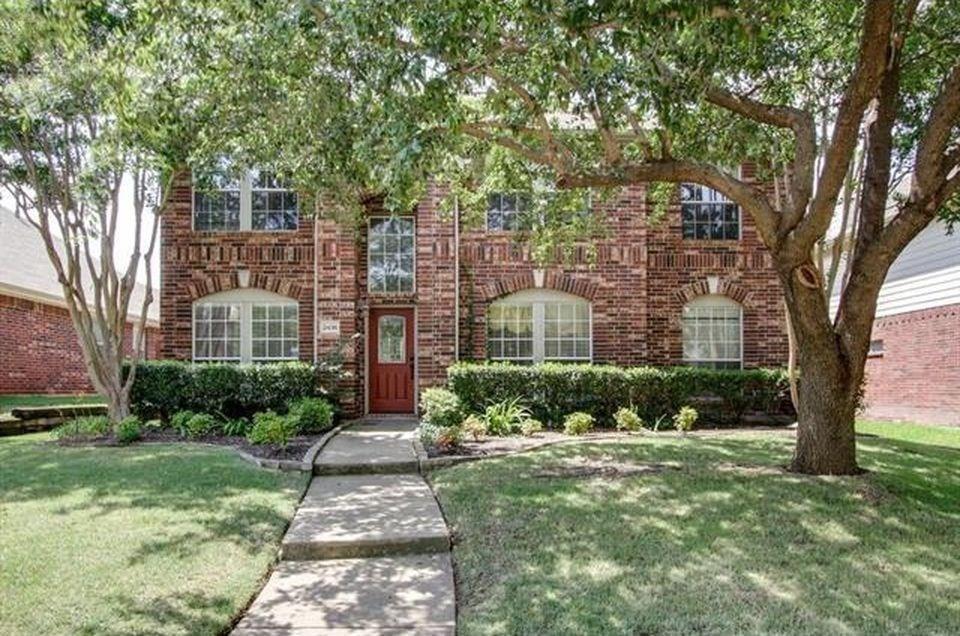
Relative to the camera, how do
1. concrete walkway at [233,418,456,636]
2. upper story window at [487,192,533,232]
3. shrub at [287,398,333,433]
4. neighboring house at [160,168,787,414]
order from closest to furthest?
concrete walkway at [233,418,456,636] < shrub at [287,398,333,433] < neighboring house at [160,168,787,414] < upper story window at [487,192,533,232]

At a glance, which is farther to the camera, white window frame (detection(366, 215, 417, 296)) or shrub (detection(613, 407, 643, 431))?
white window frame (detection(366, 215, 417, 296))

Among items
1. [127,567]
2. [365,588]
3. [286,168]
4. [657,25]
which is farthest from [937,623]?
[286,168]

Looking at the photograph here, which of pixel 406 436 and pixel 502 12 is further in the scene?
pixel 406 436

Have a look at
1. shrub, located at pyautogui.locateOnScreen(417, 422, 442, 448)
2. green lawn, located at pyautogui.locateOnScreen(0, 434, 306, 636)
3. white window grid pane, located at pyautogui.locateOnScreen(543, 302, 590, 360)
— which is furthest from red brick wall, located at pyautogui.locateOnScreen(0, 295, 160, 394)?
white window grid pane, located at pyautogui.locateOnScreen(543, 302, 590, 360)

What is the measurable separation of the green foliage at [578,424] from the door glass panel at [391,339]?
4.01 metres

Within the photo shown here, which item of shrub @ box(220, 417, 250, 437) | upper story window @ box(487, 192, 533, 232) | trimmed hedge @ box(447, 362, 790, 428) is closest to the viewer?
shrub @ box(220, 417, 250, 437)

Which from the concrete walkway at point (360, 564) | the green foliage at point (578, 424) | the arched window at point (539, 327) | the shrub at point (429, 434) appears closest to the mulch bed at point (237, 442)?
the concrete walkway at point (360, 564)

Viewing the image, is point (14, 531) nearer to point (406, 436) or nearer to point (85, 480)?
point (85, 480)

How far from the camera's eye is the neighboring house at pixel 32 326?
16.9 metres

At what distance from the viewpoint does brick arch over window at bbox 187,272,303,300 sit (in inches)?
551

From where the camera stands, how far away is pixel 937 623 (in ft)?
13.4

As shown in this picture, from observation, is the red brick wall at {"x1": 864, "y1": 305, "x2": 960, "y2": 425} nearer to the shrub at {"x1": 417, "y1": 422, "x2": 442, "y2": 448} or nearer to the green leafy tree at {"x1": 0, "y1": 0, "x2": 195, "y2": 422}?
the shrub at {"x1": 417, "y1": 422, "x2": 442, "y2": 448}

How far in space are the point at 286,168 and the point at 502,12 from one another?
15.2 ft

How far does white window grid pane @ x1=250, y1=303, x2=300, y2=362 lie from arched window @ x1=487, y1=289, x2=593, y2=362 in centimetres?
393
